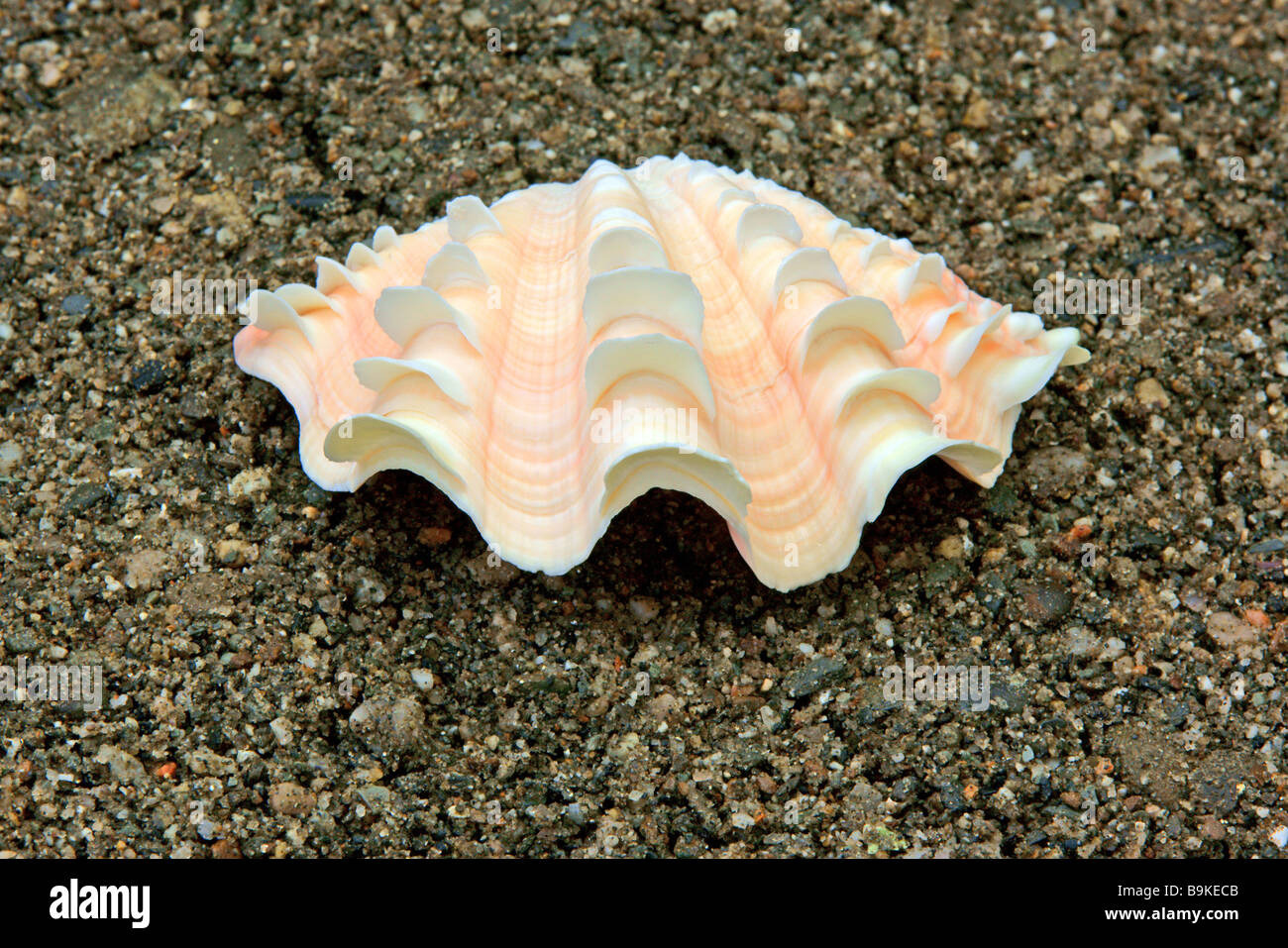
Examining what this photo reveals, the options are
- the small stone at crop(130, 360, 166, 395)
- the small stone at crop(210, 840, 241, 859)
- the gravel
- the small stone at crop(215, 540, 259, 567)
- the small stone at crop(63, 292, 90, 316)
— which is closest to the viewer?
the small stone at crop(210, 840, 241, 859)

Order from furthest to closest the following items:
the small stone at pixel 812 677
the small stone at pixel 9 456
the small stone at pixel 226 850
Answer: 1. the small stone at pixel 9 456
2. the small stone at pixel 812 677
3. the small stone at pixel 226 850

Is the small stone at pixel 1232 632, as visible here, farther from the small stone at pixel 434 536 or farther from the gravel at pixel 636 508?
the small stone at pixel 434 536

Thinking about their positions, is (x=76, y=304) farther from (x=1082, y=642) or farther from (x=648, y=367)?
(x=1082, y=642)

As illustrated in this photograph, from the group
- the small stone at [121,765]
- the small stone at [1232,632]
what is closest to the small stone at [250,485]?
the small stone at [121,765]

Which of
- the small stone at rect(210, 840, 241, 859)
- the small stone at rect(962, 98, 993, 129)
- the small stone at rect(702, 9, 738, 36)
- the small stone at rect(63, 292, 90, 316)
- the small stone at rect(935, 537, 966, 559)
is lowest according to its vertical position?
the small stone at rect(210, 840, 241, 859)

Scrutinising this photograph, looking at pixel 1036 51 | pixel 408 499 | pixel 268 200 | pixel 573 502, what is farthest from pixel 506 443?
pixel 1036 51

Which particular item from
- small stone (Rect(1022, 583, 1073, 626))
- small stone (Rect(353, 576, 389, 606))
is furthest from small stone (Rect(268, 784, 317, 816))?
small stone (Rect(1022, 583, 1073, 626))

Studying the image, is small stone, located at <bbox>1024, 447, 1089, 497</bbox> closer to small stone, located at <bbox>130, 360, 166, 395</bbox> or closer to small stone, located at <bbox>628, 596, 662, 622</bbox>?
small stone, located at <bbox>628, 596, 662, 622</bbox>

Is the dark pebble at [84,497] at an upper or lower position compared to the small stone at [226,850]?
upper

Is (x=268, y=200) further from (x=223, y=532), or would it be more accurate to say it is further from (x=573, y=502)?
(x=573, y=502)
